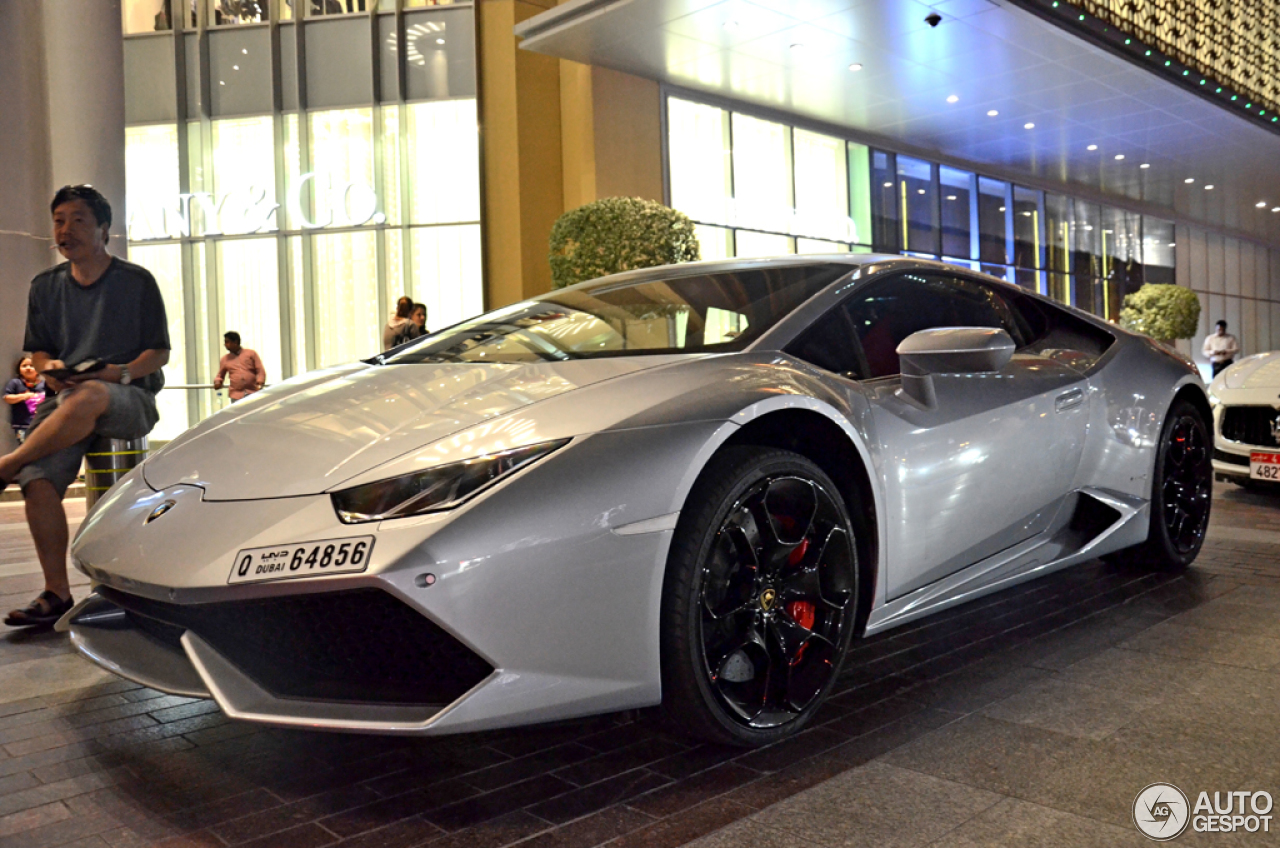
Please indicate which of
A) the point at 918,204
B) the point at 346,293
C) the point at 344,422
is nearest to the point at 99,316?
the point at 344,422

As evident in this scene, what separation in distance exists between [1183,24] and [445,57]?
10.8 m

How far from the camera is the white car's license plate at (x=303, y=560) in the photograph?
6.08 feet

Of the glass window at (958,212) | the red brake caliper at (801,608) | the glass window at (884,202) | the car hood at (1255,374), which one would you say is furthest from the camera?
the glass window at (958,212)

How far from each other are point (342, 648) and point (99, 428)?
7.48ft

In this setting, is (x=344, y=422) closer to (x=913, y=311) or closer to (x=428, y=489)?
(x=428, y=489)

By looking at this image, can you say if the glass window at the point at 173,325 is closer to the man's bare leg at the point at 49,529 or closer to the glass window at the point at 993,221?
the man's bare leg at the point at 49,529

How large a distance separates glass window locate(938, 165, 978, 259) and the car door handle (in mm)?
18114

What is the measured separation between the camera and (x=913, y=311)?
315 centimetres

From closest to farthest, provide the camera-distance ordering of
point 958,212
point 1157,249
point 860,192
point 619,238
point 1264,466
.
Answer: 1. point 1264,466
2. point 619,238
3. point 860,192
4. point 958,212
5. point 1157,249

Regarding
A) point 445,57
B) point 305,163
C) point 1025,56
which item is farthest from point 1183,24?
point 305,163

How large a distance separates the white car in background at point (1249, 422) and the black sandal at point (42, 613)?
5914 millimetres

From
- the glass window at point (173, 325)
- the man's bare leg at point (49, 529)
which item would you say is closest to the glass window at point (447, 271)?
the glass window at point (173, 325)

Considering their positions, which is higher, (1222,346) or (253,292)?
(253,292)

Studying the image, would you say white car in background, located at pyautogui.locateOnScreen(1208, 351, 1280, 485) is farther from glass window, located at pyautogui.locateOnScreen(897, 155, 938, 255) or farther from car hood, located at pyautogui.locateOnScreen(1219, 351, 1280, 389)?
glass window, located at pyautogui.locateOnScreen(897, 155, 938, 255)
